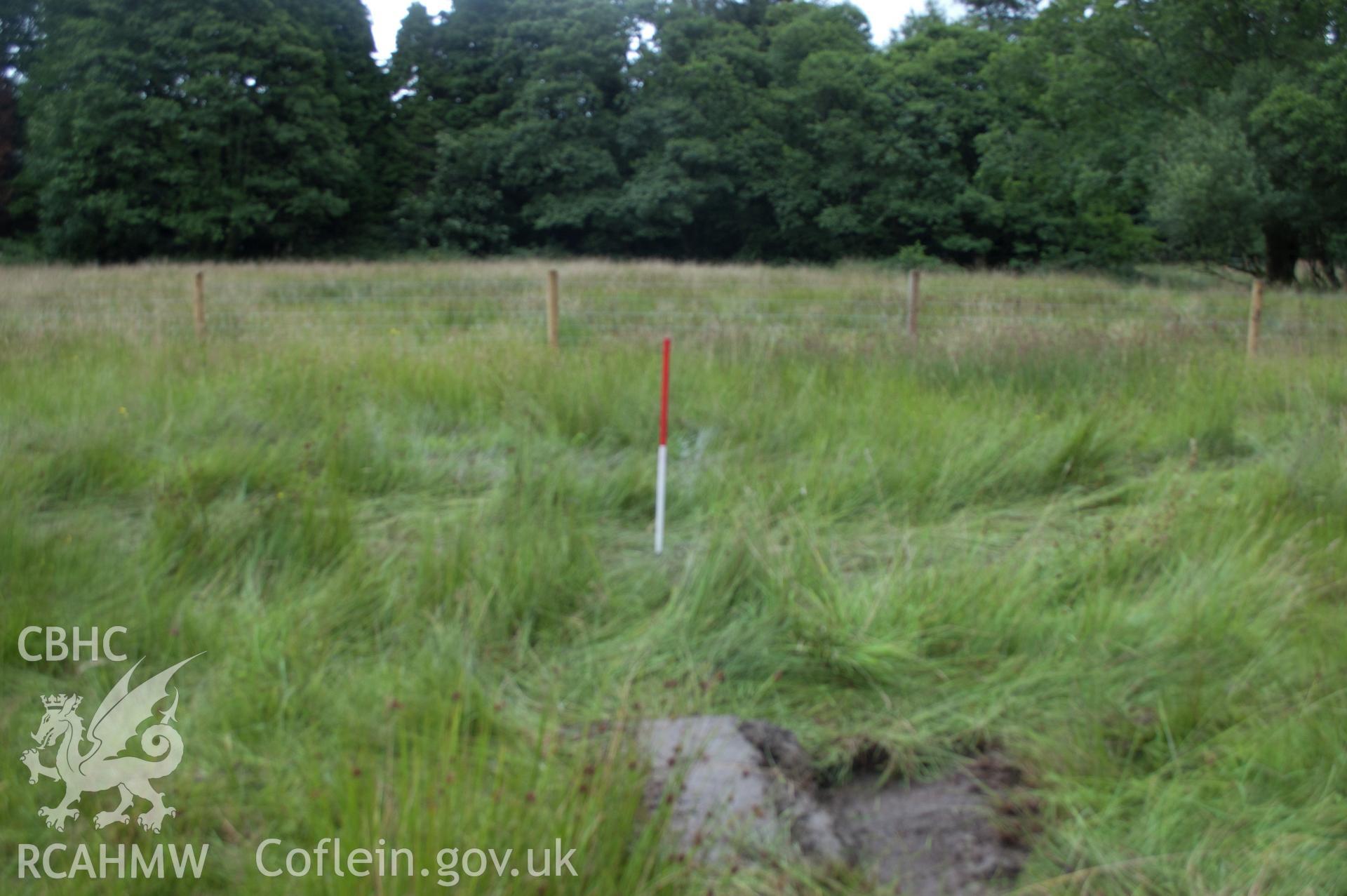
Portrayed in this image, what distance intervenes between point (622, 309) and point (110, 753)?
10982 mm

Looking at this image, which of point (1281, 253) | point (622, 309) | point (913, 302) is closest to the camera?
point (913, 302)

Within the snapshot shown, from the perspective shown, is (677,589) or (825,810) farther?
(677,589)

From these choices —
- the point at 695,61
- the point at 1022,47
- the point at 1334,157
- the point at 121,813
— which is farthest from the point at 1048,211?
the point at 121,813

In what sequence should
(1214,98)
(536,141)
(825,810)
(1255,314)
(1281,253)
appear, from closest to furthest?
(825,810)
(1255,314)
(1214,98)
(1281,253)
(536,141)

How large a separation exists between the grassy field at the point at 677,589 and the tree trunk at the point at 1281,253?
18188 mm

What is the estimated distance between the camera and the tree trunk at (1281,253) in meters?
23.9

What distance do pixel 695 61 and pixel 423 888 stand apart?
3635 centimetres

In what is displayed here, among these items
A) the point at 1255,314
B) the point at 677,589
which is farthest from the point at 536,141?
the point at 677,589

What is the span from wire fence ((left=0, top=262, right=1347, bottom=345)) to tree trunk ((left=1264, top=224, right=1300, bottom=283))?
822cm

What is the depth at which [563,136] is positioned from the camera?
3681cm

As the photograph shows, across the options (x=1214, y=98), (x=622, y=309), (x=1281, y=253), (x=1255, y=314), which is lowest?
(x=622, y=309)

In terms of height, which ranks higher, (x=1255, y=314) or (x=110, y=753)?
(x=1255, y=314)

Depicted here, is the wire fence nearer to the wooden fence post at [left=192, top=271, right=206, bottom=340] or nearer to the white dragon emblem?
the wooden fence post at [left=192, top=271, right=206, bottom=340]

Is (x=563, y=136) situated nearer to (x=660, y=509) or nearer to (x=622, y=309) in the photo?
(x=622, y=309)
